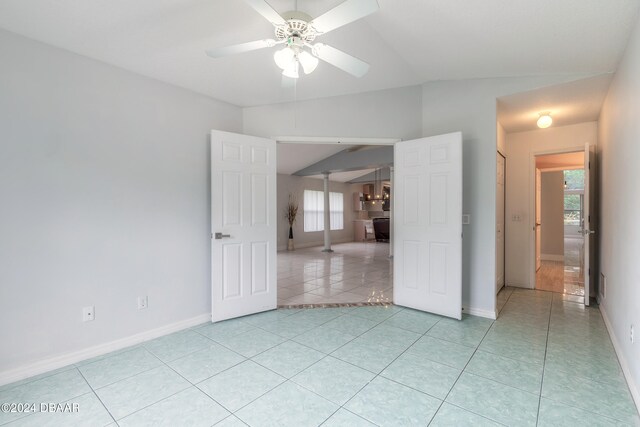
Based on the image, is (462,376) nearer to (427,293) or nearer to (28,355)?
(427,293)

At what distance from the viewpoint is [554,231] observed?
22.7ft

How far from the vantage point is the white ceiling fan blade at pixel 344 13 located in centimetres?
146

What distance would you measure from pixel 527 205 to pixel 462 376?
11.2 ft

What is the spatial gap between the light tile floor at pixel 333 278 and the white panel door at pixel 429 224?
0.61m

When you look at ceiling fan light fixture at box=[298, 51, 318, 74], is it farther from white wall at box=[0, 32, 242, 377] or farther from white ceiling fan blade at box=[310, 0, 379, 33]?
white wall at box=[0, 32, 242, 377]

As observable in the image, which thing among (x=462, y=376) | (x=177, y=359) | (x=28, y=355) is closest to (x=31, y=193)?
(x=28, y=355)

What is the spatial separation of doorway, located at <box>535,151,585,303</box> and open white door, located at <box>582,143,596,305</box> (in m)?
0.75

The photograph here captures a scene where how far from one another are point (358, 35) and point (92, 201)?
8.54 feet

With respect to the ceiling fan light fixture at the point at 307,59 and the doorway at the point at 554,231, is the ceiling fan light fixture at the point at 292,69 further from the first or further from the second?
the doorway at the point at 554,231

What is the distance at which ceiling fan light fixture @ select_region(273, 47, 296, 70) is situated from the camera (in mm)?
1894

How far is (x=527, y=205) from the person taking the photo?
4.46m

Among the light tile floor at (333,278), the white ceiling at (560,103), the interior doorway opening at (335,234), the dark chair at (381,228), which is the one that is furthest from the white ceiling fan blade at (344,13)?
the dark chair at (381,228)

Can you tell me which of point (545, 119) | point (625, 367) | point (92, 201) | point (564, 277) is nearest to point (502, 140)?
point (545, 119)

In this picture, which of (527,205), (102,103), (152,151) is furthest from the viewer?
(527,205)
